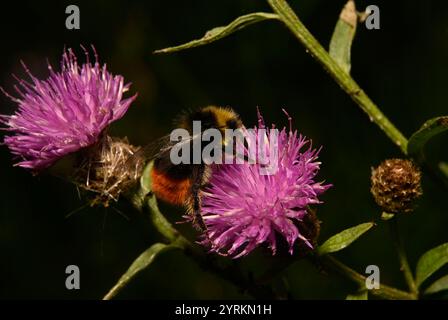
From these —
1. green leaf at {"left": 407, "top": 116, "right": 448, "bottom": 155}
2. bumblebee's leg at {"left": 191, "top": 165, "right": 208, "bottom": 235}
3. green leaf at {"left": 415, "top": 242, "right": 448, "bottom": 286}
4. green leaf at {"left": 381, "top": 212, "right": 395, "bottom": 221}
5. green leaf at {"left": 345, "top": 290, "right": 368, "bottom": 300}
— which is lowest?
green leaf at {"left": 345, "top": 290, "right": 368, "bottom": 300}

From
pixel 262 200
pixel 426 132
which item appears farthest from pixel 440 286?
pixel 262 200

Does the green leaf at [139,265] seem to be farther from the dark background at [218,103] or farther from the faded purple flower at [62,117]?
the dark background at [218,103]

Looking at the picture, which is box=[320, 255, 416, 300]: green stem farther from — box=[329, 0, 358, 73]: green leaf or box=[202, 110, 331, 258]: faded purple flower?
box=[329, 0, 358, 73]: green leaf

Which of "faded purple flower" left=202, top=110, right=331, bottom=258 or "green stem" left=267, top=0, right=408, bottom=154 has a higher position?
"green stem" left=267, top=0, right=408, bottom=154

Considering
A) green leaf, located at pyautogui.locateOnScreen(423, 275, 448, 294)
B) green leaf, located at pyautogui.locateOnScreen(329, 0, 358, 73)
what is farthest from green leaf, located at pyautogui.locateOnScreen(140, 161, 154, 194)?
green leaf, located at pyautogui.locateOnScreen(423, 275, 448, 294)

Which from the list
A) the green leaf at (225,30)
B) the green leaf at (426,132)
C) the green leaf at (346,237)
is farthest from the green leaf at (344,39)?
the green leaf at (346,237)

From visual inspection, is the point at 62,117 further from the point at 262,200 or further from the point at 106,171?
the point at 262,200

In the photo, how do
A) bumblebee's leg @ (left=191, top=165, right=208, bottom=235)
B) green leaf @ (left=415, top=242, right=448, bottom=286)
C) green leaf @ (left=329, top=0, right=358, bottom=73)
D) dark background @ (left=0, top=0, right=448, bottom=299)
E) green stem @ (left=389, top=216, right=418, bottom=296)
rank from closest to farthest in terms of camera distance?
bumblebee's leg @ (left=191, top=165, right=208, bottom=235)
green leaf @ (left=415, top=242, right=448, bottom=286)
green stem @ (left=389, top=216, right=418, bottom=296)
green leaf @ (left=329, top=0, right=358, bottom=73)
dark background @ (left=0, top=0, right=448, bottom=299)

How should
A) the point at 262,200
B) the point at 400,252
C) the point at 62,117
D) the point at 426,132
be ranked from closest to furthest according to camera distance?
the point at 262,200 < the point at 426,132 < the point at 400,252 < the point at 62,117
